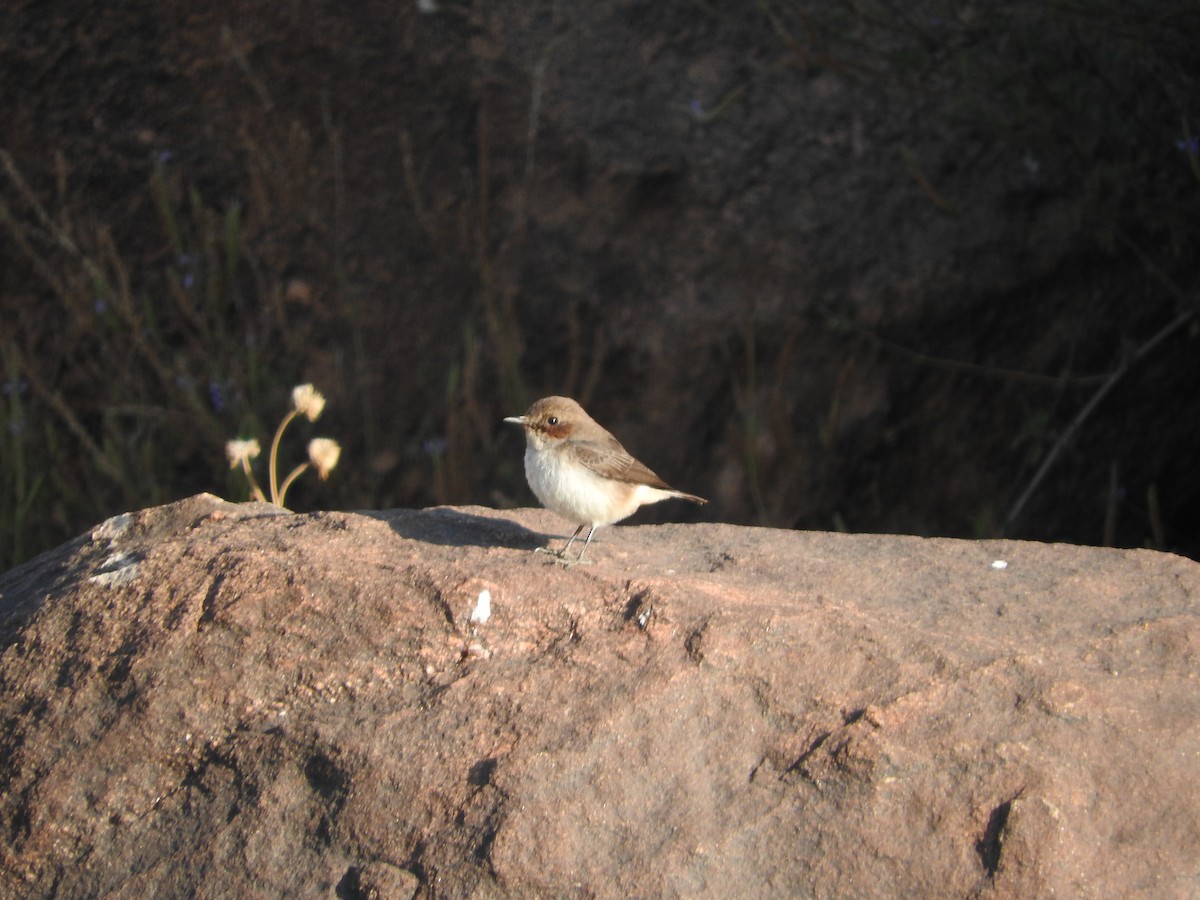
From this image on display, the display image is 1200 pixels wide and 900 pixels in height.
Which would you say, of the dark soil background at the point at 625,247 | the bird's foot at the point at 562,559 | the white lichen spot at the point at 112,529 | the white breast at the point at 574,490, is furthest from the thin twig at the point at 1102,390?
the white lichen spot at the point at 112,529

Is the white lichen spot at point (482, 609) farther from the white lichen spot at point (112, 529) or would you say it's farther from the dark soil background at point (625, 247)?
the dark soil background at point (625, 247)

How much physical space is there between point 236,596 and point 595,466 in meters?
1.17

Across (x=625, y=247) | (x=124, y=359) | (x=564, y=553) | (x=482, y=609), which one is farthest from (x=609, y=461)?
(x=124, y=359)

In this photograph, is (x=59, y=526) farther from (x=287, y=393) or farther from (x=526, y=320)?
(x=526, y=320)

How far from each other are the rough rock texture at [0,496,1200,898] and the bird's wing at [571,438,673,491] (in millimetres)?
459

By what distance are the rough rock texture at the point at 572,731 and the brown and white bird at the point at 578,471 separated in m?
0.32

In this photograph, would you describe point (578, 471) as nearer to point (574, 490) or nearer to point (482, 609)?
point (574, 490)

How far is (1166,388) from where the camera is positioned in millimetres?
6711

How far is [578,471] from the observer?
4020 mm

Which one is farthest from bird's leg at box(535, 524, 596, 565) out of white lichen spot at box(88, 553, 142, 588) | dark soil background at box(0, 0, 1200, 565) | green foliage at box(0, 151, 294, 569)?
green foliage at box(0, 151, 294, 569)

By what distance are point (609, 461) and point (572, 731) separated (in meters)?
1.23

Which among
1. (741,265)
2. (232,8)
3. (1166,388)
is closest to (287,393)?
(232,8)

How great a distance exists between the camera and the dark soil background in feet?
19.0

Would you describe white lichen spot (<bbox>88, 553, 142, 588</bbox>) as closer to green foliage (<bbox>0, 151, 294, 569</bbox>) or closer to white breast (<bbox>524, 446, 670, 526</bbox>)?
white breast (<bbox>524, 446, 670, 526</bbox>)
